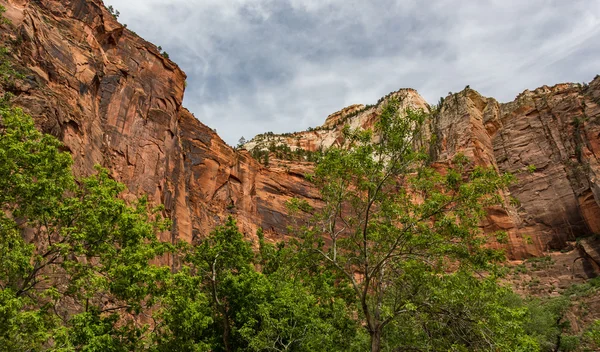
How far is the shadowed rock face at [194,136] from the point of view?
26.7 meters

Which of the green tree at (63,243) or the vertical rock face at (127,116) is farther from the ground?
the vertical rock face at (127,116)

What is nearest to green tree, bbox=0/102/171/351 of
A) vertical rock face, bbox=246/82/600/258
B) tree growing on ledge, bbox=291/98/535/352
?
tree growing on ledge, bbox=291/98/535/352

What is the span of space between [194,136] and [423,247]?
37.3 meters

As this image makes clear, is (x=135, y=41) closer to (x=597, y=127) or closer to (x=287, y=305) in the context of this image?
(x=287, y=305)

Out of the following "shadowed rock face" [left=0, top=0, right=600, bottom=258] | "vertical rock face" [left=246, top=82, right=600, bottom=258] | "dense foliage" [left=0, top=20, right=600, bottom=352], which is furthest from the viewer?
"vertical rock face" [left=246, top=82, right=600, bottom=258]

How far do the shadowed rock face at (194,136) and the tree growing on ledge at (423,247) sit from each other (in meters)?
1.83

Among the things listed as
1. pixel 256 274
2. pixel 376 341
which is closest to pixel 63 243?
pixel 256 274

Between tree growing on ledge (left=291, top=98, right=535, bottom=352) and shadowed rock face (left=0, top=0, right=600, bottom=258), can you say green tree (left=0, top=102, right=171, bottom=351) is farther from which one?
shadowed rock face (left=0, top=0, right=600, bottom=258)

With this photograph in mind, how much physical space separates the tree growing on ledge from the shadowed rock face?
1826mm

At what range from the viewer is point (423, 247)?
15867 mm

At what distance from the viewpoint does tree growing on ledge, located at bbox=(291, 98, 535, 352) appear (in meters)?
13.8

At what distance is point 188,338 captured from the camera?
49.9 ft

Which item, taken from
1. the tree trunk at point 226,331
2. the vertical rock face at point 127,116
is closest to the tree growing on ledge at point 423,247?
the tree trunk at point 226,331

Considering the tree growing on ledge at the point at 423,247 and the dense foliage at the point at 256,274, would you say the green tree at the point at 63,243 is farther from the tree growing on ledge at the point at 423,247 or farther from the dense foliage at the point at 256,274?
the tree growing on ledge at the point at 423,247
